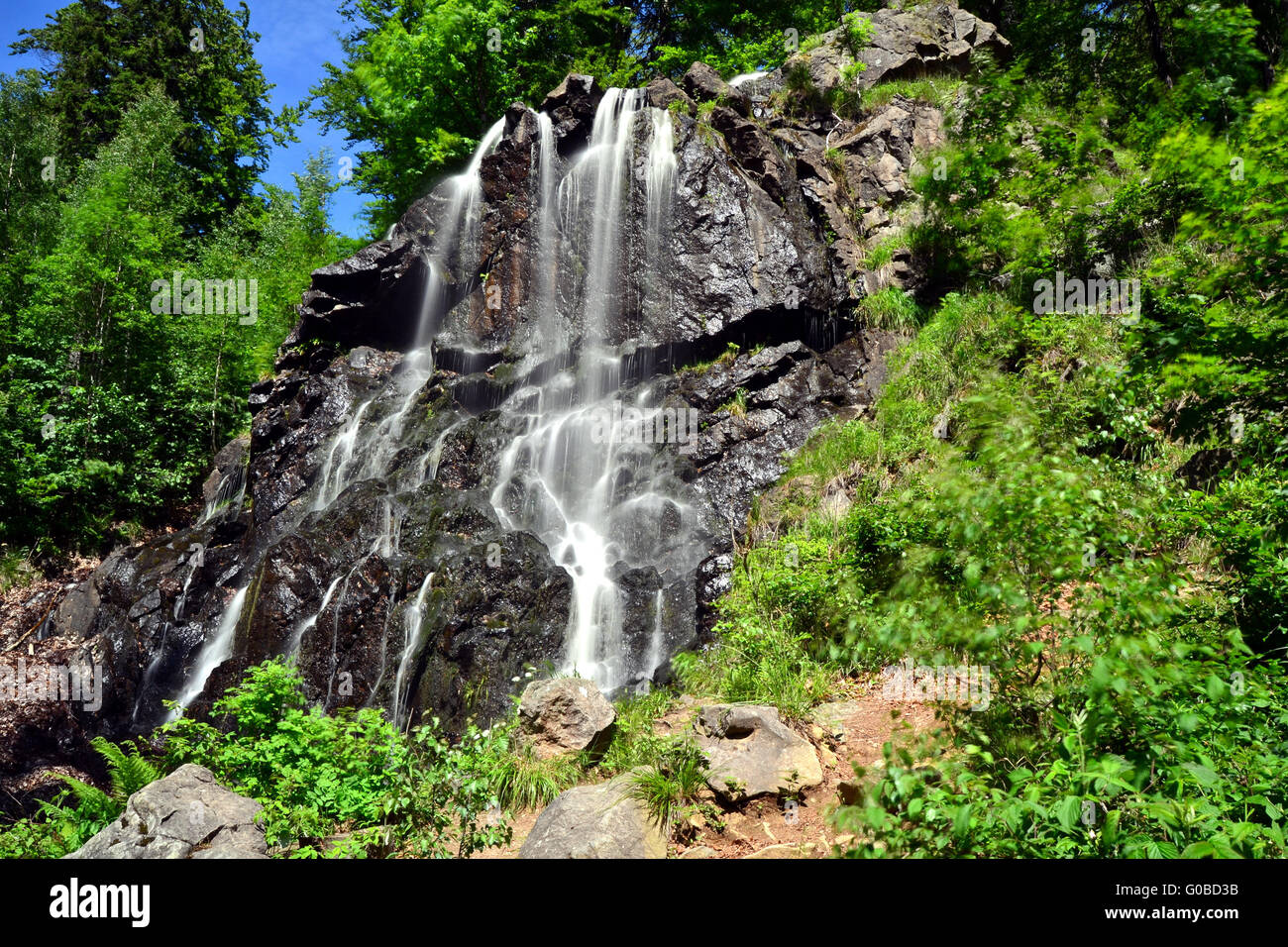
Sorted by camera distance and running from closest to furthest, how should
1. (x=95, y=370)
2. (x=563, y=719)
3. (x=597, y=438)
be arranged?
1. (x=563, y=719)
2. (x=597, y=438)
3. (x=95, y=370)

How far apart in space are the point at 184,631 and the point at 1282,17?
1958 centimetres

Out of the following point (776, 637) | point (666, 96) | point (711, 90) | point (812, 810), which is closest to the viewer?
point (812, 810)

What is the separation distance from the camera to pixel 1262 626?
4.36 meters

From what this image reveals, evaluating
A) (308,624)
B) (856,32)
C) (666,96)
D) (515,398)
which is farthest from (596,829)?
(856,32)

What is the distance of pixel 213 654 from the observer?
11.3m

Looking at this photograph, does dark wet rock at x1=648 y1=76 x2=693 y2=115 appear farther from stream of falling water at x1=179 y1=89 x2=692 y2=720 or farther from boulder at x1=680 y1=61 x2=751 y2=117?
boulder at x1=680 y1=61 x2=751 y2=117

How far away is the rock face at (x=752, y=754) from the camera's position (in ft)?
15.4

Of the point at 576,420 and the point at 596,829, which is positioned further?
the point at 576,420

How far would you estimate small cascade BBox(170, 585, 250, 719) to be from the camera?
1068 centimetres

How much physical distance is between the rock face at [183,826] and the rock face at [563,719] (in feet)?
7.12

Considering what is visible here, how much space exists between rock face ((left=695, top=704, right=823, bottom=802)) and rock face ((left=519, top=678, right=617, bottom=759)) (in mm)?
1106

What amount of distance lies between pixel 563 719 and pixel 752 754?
1916mm

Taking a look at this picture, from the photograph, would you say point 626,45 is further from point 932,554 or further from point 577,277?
point 932,554

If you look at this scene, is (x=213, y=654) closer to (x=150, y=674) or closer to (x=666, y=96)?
(x=150, y=674)
